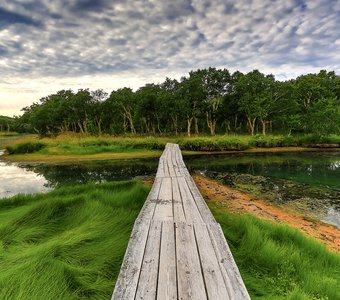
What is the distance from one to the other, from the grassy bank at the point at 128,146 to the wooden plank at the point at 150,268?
2507cm

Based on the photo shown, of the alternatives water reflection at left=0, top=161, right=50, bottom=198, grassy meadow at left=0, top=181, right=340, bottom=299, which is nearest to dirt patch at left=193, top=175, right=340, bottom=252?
grassy meadow at left=0, top=181, right=340, bottom=299

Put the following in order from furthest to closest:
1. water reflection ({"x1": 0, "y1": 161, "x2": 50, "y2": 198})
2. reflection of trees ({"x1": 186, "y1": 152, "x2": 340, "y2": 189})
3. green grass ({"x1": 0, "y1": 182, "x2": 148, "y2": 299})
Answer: reflection of trees ({"x1": 186, "y1": 152, "x2": 340, "y2": 189}) < water reflection ({"x1": 0, "y1": 161, "x2": 50, "y2": 198}) < green grass ({"x1": 0, "y1": 182, "x2": 148, "y2": 299})

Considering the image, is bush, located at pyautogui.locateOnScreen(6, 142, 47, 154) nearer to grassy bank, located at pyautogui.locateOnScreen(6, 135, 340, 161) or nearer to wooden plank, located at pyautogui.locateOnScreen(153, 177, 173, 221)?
grassy bank, located at pyautogui.locateOnScreen(6, 135, 340, 161)

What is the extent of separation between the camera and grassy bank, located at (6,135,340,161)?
28984 mm

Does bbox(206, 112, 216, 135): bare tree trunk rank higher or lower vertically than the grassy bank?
higher

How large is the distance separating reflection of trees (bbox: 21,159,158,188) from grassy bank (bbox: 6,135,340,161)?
16.9ft

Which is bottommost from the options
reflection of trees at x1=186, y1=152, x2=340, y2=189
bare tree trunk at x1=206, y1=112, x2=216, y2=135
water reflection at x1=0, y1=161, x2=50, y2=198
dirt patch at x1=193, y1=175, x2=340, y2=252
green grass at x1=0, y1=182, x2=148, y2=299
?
reflection of trees at x1=186, y1=152, x2=340, y2=189

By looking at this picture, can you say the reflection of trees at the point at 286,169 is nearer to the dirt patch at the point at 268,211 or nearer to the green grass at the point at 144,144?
the dirt patch at the point at 268,211

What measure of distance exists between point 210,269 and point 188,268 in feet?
0.89

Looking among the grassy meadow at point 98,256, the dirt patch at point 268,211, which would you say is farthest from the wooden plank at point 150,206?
the dirt patch at point 268,211

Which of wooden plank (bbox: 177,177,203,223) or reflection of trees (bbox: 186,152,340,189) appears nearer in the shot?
wooden plank (bbox: 177,177,203,223)

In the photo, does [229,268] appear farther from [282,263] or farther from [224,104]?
[224,104]

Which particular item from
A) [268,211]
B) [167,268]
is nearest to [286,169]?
[268,211]

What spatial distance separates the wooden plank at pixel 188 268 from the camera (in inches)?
107
